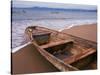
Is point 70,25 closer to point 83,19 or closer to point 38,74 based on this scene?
point 83,19

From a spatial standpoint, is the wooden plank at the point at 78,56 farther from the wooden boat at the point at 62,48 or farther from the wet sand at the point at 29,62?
the wet sand at the point at 29,62

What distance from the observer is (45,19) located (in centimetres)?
185

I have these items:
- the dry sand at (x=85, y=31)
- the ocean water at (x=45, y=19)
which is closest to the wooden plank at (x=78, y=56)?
the dry sand at (x=85, y=31)

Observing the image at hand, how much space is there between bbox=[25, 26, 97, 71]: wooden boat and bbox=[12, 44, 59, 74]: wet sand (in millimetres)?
47

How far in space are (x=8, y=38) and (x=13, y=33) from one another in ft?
0.23


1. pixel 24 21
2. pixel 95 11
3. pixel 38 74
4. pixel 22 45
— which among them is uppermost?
pixel 95 11

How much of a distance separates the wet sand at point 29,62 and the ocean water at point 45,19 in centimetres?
10

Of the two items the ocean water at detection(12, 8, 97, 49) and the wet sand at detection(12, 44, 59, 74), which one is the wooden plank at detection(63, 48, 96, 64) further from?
the ocean water at detection(12, 8, 97, 49)

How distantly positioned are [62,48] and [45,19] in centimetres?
37

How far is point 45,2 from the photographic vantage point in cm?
185

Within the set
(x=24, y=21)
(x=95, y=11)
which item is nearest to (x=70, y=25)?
(x=95, y=11)

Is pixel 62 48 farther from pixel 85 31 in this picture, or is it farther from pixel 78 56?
pixel 85 31

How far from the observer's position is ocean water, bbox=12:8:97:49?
1741mm

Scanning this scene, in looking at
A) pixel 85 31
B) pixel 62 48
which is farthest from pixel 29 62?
pixel 85 31
